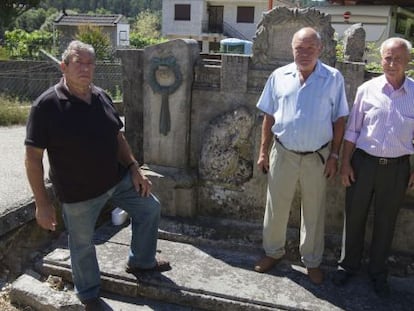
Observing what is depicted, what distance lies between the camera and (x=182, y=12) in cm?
3469

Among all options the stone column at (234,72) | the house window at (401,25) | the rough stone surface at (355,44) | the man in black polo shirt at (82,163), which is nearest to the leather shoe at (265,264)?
the man in black polo shirt at (82,163)

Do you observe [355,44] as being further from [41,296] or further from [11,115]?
[11,115]

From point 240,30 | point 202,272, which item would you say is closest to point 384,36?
point 202,272

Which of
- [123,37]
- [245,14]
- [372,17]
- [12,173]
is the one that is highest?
[245,14]

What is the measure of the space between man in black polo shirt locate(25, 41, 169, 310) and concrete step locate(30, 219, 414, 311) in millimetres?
366

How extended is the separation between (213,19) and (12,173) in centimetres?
3173

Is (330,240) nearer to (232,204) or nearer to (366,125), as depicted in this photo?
(232,204)

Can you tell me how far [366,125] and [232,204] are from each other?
65.5 inches

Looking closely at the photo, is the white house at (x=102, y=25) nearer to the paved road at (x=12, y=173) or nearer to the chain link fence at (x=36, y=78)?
the chain link fence at (x=36, y=78)

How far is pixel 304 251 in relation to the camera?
368cm

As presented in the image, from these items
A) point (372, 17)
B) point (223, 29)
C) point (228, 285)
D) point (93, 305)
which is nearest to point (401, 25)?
point (372, 17)

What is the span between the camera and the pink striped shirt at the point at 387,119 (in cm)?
324

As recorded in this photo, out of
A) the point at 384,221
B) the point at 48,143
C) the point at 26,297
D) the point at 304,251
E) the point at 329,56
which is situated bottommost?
the point at 26,297

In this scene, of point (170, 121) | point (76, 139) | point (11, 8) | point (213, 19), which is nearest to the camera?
point (76, 139)
